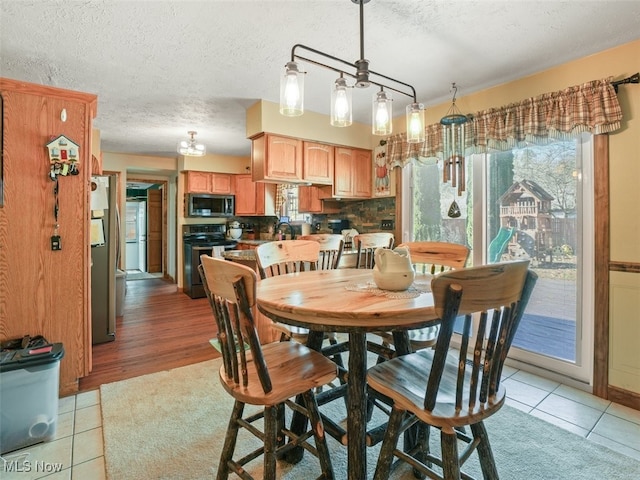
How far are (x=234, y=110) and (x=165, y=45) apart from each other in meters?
1.28

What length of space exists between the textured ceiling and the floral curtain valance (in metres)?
0.27

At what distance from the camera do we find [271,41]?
216 cm

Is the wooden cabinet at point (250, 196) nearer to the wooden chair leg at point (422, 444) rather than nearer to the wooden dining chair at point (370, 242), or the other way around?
the wooden dining chair at point (370, 242)

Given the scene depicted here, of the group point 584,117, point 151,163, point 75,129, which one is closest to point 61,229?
point 75,129

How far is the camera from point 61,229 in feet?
7.26

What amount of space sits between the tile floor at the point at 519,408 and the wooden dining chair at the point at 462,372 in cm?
121

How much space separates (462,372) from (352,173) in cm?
313

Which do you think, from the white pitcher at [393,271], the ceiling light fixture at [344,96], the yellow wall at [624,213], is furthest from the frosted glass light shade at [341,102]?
the yellow wall at [624,213]

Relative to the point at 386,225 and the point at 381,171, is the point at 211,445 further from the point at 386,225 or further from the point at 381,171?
the point at 381,171

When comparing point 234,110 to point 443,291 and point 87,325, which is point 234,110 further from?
point 443,291

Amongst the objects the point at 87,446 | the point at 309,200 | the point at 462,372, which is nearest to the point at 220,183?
the point at 309,200

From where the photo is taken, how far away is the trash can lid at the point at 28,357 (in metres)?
1.73

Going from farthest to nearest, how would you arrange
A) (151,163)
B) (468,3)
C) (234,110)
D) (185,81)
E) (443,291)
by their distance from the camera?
(151,163)
(234,110)
(185,81)
(468,3)
(443,291)

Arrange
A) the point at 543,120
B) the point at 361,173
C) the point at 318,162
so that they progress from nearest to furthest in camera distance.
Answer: the point at 543,120 < the point at 318,162 < the point at 361,173
